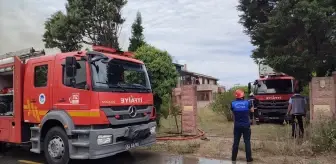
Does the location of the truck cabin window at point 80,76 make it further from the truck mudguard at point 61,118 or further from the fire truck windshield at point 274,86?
the fire truck windshield at point 274,86

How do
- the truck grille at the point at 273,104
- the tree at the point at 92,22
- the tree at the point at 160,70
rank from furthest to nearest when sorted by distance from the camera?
1. the tree at the point at 92,22
2. the truck grille at the point at 273,104
3. the tree at the point at 160,70

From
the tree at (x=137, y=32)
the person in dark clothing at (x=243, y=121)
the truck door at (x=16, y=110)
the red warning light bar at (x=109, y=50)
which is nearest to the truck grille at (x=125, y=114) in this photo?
the red warning light bar at (x=109, y=50)

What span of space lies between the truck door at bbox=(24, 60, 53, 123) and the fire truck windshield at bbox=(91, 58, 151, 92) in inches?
52.7

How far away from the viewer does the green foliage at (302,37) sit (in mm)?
12328

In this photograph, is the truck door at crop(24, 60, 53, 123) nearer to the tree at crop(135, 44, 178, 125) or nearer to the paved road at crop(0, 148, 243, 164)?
the paved road at crop(0, 148, 243, 164)

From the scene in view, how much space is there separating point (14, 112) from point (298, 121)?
8157mm

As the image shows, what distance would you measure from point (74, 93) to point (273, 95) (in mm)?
11221

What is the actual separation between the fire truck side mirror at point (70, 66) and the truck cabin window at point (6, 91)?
2.56 meters

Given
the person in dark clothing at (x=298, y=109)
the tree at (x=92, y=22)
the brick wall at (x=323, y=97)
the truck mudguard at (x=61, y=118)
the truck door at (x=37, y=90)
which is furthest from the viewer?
the tree at (x=92, y=22)

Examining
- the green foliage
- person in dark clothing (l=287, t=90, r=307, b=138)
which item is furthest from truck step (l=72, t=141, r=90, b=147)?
the green foliage

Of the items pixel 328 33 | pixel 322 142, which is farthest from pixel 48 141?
pixel 328 33

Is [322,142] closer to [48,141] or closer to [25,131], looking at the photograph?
[48,141]

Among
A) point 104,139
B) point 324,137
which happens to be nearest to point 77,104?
point 104,139

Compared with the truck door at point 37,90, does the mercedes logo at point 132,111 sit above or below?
below
